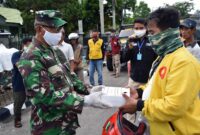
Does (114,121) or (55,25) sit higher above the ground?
(55,25)

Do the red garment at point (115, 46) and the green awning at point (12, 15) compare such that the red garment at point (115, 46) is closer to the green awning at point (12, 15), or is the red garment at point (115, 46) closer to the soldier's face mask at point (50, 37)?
the soldier's face mask at point (50, 37)

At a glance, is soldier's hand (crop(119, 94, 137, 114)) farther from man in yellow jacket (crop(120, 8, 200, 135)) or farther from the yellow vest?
the yellow vest

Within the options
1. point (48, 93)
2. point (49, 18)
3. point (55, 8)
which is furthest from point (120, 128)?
point (55, 8)

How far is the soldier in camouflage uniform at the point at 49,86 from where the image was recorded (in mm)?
2475

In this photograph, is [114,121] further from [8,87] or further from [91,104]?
[8,87]

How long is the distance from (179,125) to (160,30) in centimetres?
65

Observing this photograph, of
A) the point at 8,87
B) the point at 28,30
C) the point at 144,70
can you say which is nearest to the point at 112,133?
the point at 144,70

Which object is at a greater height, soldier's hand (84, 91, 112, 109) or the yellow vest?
soldier's hand (84, 91, 112, 109)

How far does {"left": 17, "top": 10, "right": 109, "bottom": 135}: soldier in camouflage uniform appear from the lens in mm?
2475

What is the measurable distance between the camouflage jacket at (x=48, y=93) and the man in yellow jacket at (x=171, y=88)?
1.63ft

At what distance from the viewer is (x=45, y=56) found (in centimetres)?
263

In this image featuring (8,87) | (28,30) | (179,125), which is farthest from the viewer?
(28,30)

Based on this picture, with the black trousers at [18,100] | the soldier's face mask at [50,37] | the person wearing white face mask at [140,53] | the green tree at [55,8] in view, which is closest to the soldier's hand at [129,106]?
the soldier's face mask at [50,37]

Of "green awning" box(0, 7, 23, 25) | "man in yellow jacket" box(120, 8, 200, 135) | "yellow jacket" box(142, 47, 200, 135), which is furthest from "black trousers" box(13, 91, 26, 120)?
"green awning" box(0, 7, 23, 25)
